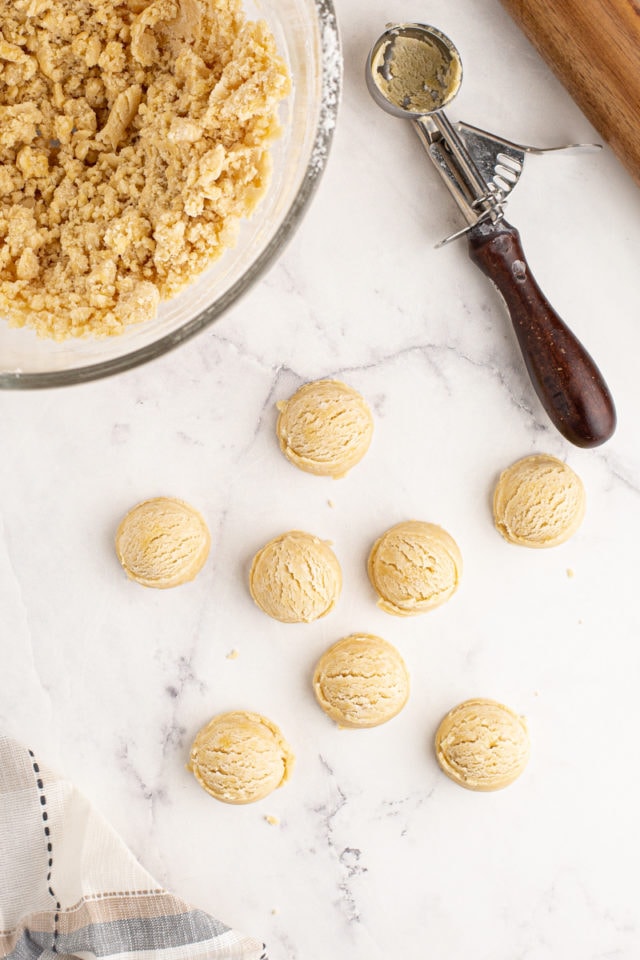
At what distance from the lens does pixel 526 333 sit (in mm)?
1059

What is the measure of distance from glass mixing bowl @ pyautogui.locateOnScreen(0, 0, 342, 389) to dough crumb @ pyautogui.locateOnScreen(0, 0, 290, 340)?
0.03 metres

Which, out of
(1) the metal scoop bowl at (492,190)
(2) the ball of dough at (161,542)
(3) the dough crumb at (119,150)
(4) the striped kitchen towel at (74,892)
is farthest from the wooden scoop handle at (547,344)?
(4) the striped kitchen towel at (74,892)

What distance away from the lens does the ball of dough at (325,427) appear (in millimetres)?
1086

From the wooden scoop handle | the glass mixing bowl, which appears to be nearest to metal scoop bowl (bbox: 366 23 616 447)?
the wooden scoop handle

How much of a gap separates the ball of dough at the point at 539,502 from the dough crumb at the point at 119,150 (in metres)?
0.49

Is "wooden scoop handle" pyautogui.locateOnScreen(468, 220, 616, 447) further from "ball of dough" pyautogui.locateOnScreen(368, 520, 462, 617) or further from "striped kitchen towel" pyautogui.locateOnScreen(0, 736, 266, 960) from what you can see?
"striped kitchen towel" pyautogui.locateOnScreen(0, 736, 266, 960)

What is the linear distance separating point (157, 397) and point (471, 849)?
29.1 inches

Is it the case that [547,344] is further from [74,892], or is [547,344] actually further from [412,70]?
[74,892]

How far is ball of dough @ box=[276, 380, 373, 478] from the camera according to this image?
3.56ft

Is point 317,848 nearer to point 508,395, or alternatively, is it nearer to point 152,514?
point 152,514

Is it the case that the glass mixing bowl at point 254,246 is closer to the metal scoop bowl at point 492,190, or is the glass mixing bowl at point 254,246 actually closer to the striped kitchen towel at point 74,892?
the metal scoop bowl at point 492,190

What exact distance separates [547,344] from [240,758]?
65cm


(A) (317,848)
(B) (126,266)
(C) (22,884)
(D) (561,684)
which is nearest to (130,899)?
(C) (22,884)

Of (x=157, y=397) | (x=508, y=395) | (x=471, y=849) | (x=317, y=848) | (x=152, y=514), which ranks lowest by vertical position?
(x=471, y=849)
